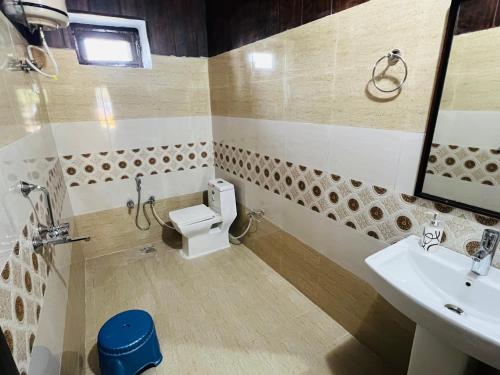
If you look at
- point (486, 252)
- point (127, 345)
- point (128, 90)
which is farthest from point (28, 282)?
point (128, 90)

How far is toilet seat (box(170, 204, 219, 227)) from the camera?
2375mm

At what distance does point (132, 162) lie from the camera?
8.13 ft

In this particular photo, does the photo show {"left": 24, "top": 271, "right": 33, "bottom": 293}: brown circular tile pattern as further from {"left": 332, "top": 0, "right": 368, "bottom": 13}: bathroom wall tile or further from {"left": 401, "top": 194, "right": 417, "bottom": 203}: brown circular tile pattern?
{"left": 332, "top": 0, "right": 368, "bottom": 13}: bathroom wall tile

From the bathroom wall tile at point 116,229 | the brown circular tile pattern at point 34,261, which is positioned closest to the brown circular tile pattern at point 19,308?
the brown circular tile pattern at point 34,261

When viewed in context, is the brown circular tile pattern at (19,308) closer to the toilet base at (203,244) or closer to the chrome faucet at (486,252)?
the chrome faucet at (486,252)

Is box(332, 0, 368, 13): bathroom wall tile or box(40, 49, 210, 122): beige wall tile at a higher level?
box(332, 0, 368, 13): bathroom wall tile

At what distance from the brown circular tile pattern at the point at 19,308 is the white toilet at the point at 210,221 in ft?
5.17

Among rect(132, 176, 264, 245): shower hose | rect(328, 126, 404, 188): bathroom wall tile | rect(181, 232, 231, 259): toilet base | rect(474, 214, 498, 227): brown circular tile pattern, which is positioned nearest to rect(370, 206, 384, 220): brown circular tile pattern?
rect(328, 126, 404, 188): bathroom wall tile

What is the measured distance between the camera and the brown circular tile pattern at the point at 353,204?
145 centimetres

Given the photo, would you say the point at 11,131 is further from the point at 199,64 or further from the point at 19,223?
the point at 199,64

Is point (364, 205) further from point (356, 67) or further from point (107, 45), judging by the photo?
point (107, 45)

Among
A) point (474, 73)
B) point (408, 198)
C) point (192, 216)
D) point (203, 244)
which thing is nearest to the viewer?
point (474, 73)

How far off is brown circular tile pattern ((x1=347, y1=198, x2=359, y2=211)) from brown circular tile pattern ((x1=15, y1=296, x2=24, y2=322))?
1.42 meters

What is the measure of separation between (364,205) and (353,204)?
0.22 ft
